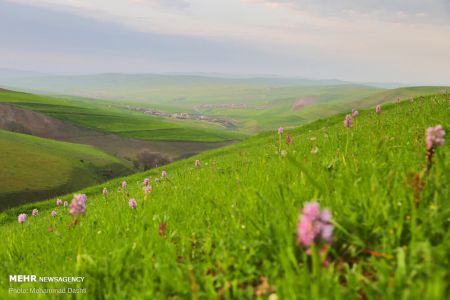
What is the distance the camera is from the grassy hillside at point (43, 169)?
51062 millimetres

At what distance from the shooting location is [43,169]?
60562mm

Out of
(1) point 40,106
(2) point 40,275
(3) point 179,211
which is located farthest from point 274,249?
(1) point 40,106

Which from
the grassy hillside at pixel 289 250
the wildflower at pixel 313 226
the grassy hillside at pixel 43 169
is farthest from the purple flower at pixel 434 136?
the grassy hillside at pixel 43 169

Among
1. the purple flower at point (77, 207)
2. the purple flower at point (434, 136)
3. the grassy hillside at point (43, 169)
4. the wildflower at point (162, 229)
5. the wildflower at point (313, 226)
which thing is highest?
the purple flower at point (434, 136)

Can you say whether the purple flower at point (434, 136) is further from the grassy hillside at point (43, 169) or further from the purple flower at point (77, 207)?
the grassy hillside at point (43, 169)

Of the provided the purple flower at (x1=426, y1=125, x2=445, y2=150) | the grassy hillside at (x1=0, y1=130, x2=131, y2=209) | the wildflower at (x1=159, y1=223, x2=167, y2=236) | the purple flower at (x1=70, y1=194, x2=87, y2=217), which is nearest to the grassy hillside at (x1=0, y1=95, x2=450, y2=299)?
the wildflower at (x1=159, y1=223, x2=167, y2=236)

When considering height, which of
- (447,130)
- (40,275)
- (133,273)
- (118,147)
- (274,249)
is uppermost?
(447,130)

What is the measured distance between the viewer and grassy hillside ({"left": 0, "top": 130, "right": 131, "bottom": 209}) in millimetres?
51062

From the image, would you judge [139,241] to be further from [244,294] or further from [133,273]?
[244,294]

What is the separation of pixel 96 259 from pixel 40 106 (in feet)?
523

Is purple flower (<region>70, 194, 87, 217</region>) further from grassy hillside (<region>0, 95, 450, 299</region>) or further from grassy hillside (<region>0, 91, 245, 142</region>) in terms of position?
grassy hillside (<region>0, 91, 245, 142</region>)

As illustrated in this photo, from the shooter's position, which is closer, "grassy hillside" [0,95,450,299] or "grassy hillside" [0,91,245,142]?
"grassy hillside" [0,95,450,299]

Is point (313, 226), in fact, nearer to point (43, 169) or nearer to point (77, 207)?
point (77, 207)

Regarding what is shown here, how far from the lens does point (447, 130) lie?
24.7ft
